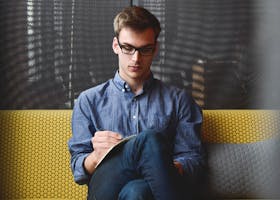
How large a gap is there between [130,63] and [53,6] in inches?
11.6

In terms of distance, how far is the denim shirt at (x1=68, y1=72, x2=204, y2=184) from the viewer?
0.99 m

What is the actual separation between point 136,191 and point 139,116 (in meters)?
0.27

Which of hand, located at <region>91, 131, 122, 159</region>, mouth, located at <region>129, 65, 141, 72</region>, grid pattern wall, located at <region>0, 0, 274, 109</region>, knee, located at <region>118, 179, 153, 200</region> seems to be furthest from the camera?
grid pattern wall, located at <region>0, 0, 274, 109</region>

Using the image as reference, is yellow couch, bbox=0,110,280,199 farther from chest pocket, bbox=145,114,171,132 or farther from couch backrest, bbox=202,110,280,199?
chest pocket, bbox=145,114,171,132

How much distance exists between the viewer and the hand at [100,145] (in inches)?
35.2

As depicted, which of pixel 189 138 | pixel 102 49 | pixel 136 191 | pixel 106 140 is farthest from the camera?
pixel 102 49

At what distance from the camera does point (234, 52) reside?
120cm

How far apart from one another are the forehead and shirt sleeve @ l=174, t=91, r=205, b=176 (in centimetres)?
15

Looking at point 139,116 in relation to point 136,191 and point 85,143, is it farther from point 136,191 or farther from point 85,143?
point 136,191

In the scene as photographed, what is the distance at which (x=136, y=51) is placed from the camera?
98 cm

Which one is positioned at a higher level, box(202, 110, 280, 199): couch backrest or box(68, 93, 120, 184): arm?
A: box(68, 93, 120, 184): arm

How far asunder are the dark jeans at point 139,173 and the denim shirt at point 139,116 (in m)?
0.13

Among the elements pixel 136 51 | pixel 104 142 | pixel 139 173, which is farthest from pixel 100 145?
pixel 136 51

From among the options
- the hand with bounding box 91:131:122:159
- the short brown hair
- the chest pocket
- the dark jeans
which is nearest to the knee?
the dark jeans
